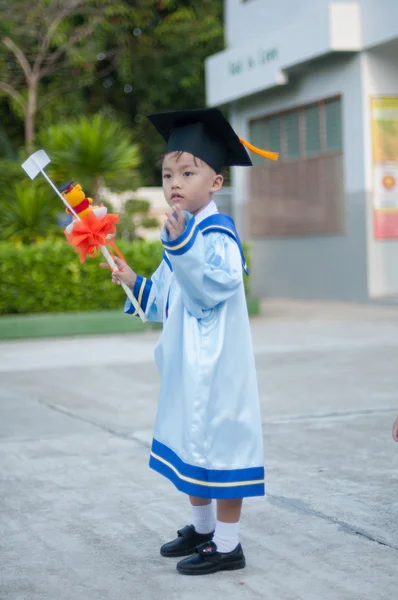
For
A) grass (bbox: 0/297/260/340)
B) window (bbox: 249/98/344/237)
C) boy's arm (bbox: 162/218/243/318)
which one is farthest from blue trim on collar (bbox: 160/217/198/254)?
window (bbox: 249/98/344/237)

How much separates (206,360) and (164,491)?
1.45m

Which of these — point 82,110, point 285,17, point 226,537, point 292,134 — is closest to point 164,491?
point 226,537

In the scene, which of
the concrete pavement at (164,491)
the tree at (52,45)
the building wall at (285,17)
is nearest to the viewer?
the concrete pavement at (164,491)

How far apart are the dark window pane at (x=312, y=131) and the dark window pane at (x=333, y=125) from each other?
Result: 0.84ft

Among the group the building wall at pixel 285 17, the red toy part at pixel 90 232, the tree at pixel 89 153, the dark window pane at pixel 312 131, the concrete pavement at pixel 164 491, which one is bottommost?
the concrete pavement at pixel 164 491

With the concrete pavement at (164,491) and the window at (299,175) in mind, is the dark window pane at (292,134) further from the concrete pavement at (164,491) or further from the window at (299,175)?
the concrete pavement at (164,491)

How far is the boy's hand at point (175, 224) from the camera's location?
339cm

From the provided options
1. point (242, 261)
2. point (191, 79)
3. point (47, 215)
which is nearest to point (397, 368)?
point (242, 261)

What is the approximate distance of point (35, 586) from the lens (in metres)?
3.48

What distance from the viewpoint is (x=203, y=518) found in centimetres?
386

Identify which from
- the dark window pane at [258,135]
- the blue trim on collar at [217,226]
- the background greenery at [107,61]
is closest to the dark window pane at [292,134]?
the dark window pane at [258,135]

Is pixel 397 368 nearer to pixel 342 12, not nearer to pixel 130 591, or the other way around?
pixel 130 591

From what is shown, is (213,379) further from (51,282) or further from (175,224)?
(51,282)

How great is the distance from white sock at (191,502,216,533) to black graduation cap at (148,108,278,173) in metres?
1.25
